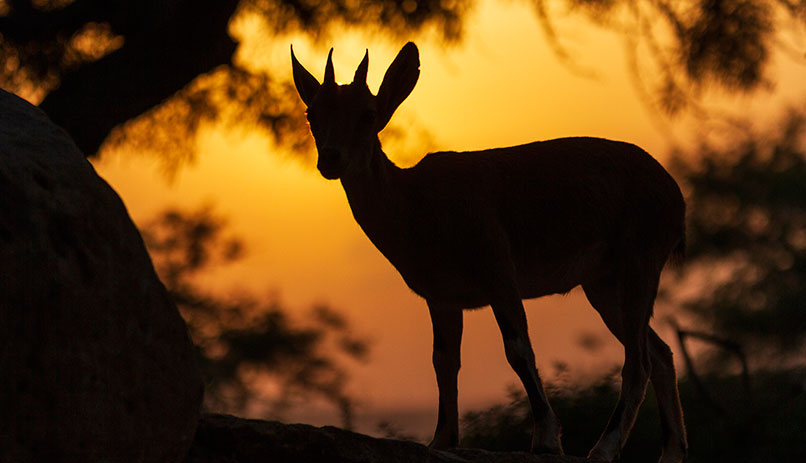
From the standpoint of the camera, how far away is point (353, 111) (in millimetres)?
4824

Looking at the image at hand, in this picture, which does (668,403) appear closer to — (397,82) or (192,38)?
(397,82)

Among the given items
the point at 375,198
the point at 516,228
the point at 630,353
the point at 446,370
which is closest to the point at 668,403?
the point at 630,353

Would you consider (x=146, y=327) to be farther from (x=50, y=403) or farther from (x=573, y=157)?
(x=573, y=157)

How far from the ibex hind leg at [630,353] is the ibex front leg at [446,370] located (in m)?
0.79

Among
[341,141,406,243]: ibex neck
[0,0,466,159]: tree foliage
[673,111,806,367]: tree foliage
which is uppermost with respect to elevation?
[673,111,806,367]: tree foliage

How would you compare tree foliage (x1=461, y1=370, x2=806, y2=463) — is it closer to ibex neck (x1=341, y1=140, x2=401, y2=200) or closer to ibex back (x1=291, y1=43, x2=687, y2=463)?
ibex back (x1=291, y1=43, x2=687, y2=463)

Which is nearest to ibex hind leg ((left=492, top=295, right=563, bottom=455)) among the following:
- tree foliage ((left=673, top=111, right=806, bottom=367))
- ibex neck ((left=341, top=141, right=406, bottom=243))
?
ibex neck ((left=341, top=141, right=406, bottom=243))

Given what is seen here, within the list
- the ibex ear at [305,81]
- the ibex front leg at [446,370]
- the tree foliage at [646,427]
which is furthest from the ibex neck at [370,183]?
the tree foliage at [646,427]

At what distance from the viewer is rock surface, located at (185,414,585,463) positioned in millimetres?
4422

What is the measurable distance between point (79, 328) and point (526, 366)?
2366 millimetres

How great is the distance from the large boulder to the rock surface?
0.43 meters

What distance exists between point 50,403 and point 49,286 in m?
0.41

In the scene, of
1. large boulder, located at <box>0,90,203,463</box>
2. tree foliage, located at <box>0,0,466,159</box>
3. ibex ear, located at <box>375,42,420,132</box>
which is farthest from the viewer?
tree foliage, located at <box>0,0,466,159</box>

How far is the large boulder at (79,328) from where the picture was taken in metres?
3.44
